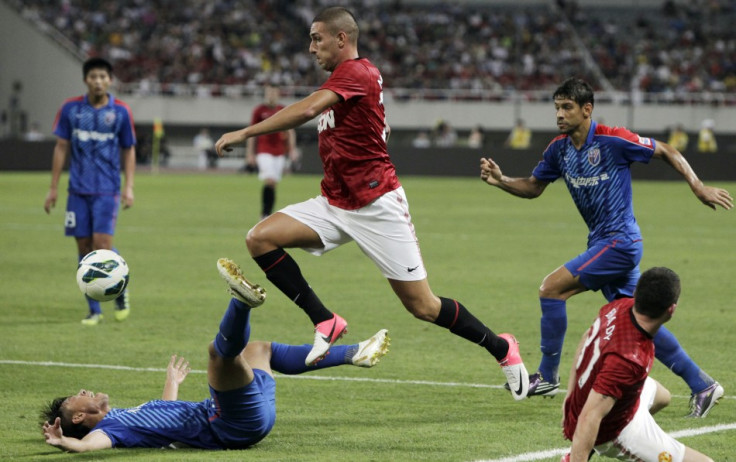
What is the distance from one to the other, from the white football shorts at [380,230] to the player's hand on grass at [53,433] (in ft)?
6.22

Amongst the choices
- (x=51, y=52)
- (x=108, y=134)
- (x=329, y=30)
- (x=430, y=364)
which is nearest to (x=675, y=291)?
(x=329, y=30)

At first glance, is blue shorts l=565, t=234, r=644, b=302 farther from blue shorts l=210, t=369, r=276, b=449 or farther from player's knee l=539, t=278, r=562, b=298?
blue shorts l=210, t=369, r=276, b=449

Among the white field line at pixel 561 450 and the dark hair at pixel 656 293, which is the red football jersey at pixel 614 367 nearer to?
the dark hair at pixel 656 293

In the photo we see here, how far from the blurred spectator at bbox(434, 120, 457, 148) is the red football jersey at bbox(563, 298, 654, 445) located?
142 ft

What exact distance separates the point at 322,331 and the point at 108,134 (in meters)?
5.22

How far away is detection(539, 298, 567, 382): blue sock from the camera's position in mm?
7812

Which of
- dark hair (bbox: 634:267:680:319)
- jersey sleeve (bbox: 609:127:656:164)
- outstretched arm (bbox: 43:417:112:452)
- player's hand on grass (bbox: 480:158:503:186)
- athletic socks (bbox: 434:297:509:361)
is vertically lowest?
outstretched arm (bbox: 43:417:112:452)

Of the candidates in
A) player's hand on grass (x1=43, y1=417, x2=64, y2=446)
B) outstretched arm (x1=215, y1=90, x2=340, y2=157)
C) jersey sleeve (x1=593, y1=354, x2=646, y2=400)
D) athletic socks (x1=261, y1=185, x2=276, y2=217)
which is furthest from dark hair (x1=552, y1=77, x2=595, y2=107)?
athletic socks (x1=261, y1=185, x2=276, y2=217)

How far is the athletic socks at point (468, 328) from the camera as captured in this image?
7277 mm

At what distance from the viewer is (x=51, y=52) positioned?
53281 millimetres

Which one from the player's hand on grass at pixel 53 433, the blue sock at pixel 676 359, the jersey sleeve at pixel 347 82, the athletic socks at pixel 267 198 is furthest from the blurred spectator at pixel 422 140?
the player's hand on grass at pixel 53 433

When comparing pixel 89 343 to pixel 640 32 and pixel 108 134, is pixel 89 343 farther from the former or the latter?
pixel 640 32

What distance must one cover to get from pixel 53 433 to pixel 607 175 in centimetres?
388

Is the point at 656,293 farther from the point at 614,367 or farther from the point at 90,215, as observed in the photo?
the point at 90,215
